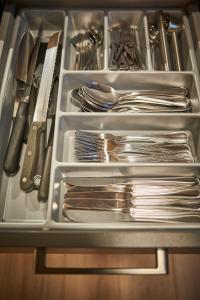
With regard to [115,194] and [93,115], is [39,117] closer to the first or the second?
[93,115]

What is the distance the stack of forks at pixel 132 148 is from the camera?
0.69m

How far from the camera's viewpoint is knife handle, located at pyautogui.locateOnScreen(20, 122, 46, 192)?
0.64 meters

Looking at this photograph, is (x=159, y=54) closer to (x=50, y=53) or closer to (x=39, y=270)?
(x=50, y=53)

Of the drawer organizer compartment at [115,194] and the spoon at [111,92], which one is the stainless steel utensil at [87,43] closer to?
the spoon at [111,92]

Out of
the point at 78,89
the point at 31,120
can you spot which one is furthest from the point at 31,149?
the point at 78,89

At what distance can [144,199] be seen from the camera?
614 millimetres

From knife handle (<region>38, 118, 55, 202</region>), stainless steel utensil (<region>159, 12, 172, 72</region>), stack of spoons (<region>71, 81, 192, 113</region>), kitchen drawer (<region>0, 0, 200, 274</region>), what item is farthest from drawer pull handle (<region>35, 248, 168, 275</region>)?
stainless steel utensil (<region>159, 12, 172, 72</region>)

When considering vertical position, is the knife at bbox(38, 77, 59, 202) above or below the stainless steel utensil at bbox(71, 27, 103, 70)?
below

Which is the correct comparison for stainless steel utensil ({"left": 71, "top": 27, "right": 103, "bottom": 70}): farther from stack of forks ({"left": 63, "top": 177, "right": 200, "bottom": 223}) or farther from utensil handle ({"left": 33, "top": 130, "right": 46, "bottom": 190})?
stack of forks ({"left": 63, "top": 177, "right": 200, "bottom": 223})

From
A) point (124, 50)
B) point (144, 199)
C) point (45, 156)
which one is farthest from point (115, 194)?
point (124, 50)

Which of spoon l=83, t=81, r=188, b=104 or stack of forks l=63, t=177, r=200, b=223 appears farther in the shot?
spoon l=83, t=81, r=188, b=104

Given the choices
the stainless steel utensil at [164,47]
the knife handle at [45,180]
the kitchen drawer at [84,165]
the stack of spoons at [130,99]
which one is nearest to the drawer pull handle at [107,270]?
the kitchen drawer at [84,165]

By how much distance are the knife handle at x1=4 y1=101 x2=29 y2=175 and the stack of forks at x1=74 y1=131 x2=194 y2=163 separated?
0.13 m

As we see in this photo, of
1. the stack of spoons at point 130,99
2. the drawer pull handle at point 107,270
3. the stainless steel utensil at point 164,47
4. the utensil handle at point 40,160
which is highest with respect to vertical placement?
the stainless steel utensil at point 164,47
